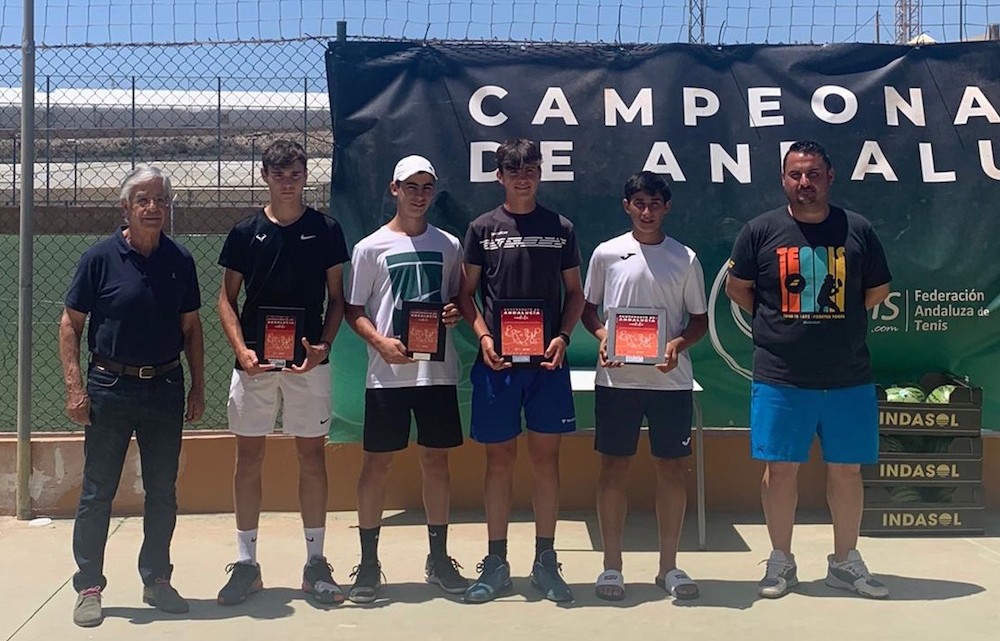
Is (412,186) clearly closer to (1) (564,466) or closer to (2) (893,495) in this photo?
(1) (564,466)

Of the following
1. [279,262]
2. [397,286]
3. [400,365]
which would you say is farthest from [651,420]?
[279,262]

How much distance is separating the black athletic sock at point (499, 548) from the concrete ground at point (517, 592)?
0.19 meters

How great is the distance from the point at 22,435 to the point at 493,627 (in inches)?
121

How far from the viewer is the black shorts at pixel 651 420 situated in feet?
15.6

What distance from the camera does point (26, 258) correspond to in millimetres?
5883

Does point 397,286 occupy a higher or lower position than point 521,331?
higher

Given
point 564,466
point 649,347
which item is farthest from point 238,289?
point 564,466

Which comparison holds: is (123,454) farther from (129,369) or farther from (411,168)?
(411,168)

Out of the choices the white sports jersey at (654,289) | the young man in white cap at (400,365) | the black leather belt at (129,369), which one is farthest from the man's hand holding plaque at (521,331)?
the black leather belt at (129,369)

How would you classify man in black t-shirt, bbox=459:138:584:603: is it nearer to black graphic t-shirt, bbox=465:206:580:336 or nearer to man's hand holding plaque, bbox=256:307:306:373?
black graphic t-shirt, bbox=465:206:580:336

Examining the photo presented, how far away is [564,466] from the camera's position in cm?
623

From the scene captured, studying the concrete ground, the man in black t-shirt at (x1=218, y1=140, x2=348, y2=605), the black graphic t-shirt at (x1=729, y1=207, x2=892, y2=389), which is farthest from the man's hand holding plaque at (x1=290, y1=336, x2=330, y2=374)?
the black graphic t-shirt at (x1=729, y1=207, x2=892, y2=389)

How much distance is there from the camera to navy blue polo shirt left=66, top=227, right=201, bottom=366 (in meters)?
4.48

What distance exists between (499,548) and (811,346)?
1687 millimetres
